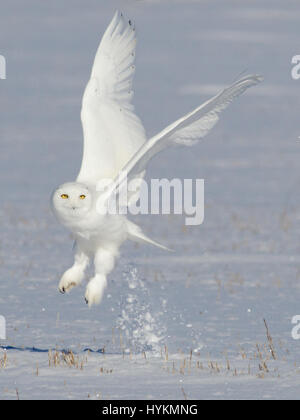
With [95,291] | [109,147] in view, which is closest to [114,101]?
[109,147]

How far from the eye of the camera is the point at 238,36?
44.3 metres

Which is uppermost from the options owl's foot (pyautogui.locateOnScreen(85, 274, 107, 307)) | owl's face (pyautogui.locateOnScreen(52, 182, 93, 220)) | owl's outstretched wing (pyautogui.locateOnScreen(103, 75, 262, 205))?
owl's outstretched wing (pyautogui.locateOnScreen(103, 75, 262, 205))

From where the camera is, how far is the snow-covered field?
642cm

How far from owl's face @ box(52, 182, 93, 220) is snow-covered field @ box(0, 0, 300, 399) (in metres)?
0.93

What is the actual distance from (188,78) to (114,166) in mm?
30630

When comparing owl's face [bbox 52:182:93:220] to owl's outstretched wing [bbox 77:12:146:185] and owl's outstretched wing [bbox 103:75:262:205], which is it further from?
owl's outstretched wing [bbox 77:12:146:185]

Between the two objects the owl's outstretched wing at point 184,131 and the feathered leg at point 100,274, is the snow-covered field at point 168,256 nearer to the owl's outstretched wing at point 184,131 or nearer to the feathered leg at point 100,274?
the feathered leg at point 100,274

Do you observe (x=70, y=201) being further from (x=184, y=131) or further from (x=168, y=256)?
(x=168, y=256)

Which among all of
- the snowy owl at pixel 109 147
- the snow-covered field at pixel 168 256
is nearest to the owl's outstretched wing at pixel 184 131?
the snowy owl at pixel 109 147

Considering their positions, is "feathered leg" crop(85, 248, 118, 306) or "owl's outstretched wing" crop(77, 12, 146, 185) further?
"owl's outstretched wing" crop(77, 12, 146, 185)

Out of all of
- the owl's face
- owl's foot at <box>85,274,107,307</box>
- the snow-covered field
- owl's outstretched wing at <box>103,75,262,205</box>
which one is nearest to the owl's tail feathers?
owl's outstretched wing at <box>103,75,262,205</box>

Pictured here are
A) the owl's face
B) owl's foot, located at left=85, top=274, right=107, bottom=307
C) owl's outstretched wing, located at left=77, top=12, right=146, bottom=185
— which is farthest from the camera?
owl's outstretched wing, located at left=77, top=12, right=146, bottom=185
